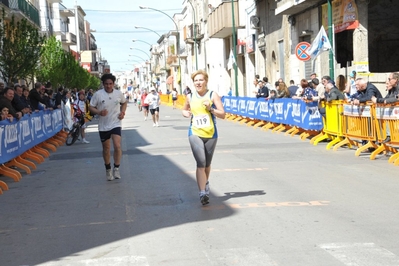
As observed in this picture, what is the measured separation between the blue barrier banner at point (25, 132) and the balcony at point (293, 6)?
12.2m

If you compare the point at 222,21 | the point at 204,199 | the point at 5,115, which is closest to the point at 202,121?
the point at 204,199

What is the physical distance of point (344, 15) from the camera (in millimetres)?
26172

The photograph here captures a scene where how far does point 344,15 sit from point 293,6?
529 cm

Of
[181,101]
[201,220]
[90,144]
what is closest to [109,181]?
[201,220]

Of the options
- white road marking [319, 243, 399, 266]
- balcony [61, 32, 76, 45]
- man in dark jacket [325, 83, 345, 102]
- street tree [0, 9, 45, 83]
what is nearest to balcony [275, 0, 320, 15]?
street tree [0, 9, 45, 83]

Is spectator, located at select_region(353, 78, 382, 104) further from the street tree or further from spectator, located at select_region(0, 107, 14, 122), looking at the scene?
the street tree

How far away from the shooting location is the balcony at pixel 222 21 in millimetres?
47281

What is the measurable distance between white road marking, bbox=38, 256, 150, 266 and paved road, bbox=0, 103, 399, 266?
0.03ft

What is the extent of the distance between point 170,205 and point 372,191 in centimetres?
291

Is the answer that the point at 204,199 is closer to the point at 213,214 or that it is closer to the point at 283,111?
the point at 213,214

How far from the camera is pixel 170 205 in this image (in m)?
9.42

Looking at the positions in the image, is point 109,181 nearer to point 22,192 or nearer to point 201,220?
point 22,192

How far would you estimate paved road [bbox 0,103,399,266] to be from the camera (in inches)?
258

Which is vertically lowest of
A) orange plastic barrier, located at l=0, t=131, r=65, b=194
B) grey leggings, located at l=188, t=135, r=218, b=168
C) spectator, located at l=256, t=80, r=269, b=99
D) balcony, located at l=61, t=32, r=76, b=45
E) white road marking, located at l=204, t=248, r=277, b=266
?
orange plastic barrier, located at l=0, t=131, r=65, b=194
